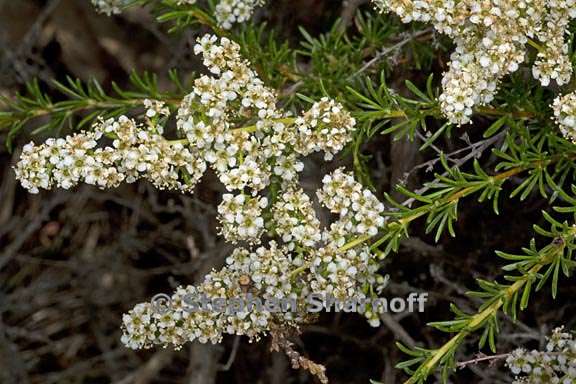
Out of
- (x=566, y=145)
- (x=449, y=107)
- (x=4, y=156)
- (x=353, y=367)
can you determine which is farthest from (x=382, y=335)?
(x=4, y=156)

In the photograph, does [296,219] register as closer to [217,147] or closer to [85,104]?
[217,147]

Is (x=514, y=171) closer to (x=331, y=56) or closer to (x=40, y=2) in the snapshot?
(x=331, y=56)

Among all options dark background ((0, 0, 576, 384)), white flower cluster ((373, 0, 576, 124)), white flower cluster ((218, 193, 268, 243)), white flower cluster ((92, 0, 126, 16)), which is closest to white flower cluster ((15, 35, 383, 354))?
white flower cluster ((218, 193, 268, 243))

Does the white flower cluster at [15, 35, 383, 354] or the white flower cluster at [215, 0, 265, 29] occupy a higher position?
the white flower cluster at [215, 0, 265, 29]

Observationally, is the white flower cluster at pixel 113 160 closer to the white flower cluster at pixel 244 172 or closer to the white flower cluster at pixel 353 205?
the white flower cluster at pixel 244 172

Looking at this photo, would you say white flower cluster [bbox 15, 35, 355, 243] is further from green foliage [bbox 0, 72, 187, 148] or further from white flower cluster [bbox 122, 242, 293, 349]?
green foliage [bbox 0, 72, 187, 148]

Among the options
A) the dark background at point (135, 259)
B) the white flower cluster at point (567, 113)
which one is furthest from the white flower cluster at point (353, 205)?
the dark background at point (135, 259)
